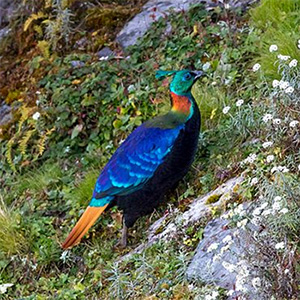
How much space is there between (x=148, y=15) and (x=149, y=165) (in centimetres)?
291

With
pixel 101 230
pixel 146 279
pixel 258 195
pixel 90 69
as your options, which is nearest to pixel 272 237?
pixel 258 195

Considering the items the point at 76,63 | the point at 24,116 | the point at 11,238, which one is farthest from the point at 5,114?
the point at 11,238

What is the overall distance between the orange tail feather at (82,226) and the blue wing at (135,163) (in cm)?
5

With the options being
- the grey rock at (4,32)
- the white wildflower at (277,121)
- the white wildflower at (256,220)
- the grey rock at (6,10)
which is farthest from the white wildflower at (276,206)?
the grey rock at (6,10)

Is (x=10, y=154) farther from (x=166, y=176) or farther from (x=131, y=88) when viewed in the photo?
(x=166, y=176)

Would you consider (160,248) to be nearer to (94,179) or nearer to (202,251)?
(202,251)

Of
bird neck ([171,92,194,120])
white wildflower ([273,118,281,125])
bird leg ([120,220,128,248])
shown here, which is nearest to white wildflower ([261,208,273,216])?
white wildflower ([273,118,281,125])

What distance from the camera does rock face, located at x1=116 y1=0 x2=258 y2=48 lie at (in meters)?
7.69

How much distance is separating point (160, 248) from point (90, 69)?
113 inches

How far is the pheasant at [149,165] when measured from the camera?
17.8 feet

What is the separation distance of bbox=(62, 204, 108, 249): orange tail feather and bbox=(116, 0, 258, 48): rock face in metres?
2.60

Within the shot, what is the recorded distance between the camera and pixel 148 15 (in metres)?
7.93

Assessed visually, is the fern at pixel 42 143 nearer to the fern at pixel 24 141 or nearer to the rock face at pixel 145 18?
the fern at pixel 24 141

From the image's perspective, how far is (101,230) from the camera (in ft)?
19.4
